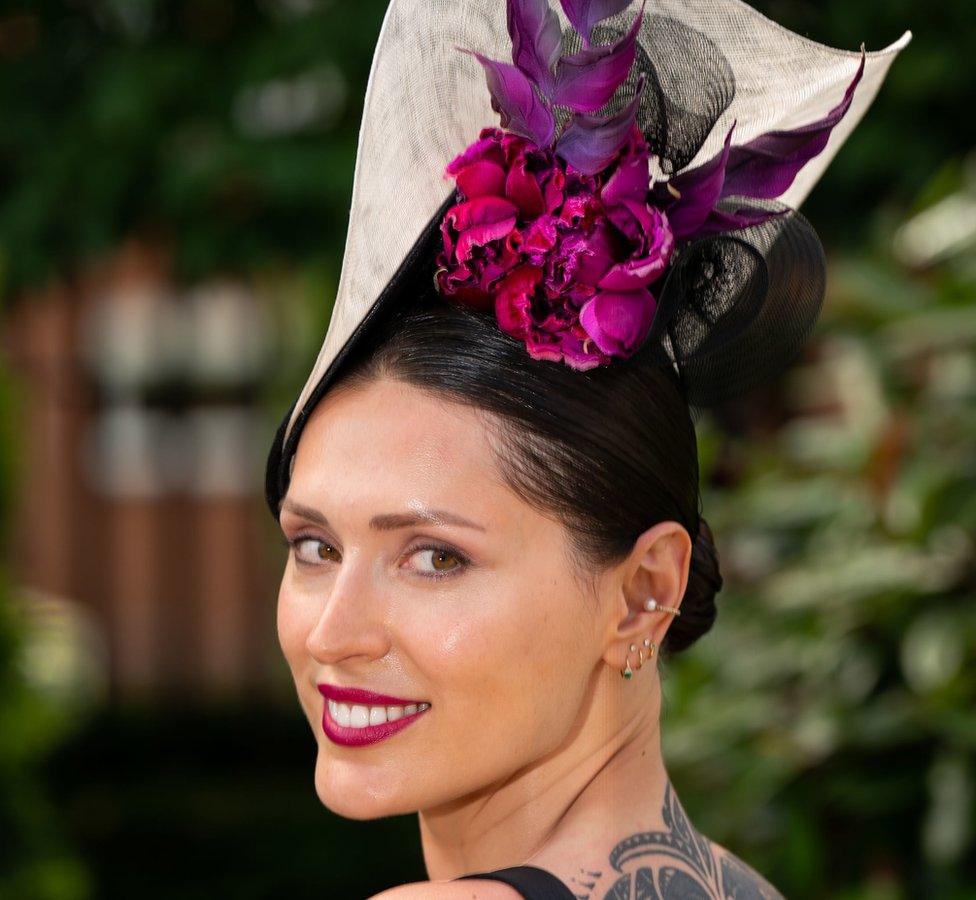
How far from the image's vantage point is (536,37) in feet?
4.95

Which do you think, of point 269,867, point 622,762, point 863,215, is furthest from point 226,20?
point 622,762

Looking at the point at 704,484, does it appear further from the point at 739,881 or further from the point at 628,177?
the point at 628,177

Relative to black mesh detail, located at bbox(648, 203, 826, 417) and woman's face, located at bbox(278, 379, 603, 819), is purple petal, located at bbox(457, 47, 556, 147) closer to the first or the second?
black mesh detail, located at bbox(648, 203, 826, 417)

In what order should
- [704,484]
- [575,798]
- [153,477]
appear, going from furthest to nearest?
[153,477] → [704,484] → [575,798]

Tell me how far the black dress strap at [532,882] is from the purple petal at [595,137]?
72 centimetres

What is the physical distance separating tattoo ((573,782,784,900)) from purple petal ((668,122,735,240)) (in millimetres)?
644

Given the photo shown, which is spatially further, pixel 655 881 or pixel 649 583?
pixel 649 583

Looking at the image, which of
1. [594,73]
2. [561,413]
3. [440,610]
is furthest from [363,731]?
[594,73]

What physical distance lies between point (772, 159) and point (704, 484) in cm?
263

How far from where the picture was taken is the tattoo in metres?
1.49

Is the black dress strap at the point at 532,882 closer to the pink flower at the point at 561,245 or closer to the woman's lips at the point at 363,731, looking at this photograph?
the woman's lips at the point at 363,731

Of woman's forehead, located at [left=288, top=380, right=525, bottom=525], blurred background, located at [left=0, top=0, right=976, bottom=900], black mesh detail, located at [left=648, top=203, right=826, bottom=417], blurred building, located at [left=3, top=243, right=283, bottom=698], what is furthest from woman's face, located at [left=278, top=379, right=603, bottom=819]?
blurred building, located at [left=3, top=243, right=283, bottom=698]

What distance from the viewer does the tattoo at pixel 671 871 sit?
1488 mm

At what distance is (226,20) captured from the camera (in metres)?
5.29
